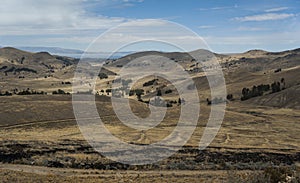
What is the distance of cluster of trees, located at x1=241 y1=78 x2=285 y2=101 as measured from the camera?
8819cm

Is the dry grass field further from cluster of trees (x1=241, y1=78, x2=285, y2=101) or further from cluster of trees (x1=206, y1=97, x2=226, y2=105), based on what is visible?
cluster of trees (x1=241, y1=78, x2=285, y2=101)

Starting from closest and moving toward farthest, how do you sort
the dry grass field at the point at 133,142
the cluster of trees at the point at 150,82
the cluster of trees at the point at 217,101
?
the dry grass field at the point at 133,142
the cluster of trees at the point at 217,101
the cluster of trees at the point at 150,82

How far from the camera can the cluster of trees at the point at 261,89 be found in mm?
88188

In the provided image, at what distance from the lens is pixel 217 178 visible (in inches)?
833

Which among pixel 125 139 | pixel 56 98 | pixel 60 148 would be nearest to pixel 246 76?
pixel 56 98

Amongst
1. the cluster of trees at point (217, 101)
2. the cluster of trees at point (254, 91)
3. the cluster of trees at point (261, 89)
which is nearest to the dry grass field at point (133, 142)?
the cluster of trees at point (217, 101)

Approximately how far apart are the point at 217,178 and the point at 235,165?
446cm

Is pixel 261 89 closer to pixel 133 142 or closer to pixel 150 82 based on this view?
pixel 150 82

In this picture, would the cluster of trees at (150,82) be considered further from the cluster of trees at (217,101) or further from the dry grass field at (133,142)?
the dry grass field at (133,142)

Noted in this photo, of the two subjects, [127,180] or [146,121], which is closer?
[127,180]

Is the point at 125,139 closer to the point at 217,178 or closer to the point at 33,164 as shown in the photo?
the point at 33,164

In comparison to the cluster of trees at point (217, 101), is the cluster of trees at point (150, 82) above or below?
above

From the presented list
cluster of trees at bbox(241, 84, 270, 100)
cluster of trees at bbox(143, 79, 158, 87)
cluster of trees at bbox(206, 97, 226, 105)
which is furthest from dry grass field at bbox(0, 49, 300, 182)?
cluster of trees at bbox(143, 79, 158, 87)

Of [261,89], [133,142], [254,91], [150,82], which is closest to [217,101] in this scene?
[254,91]
